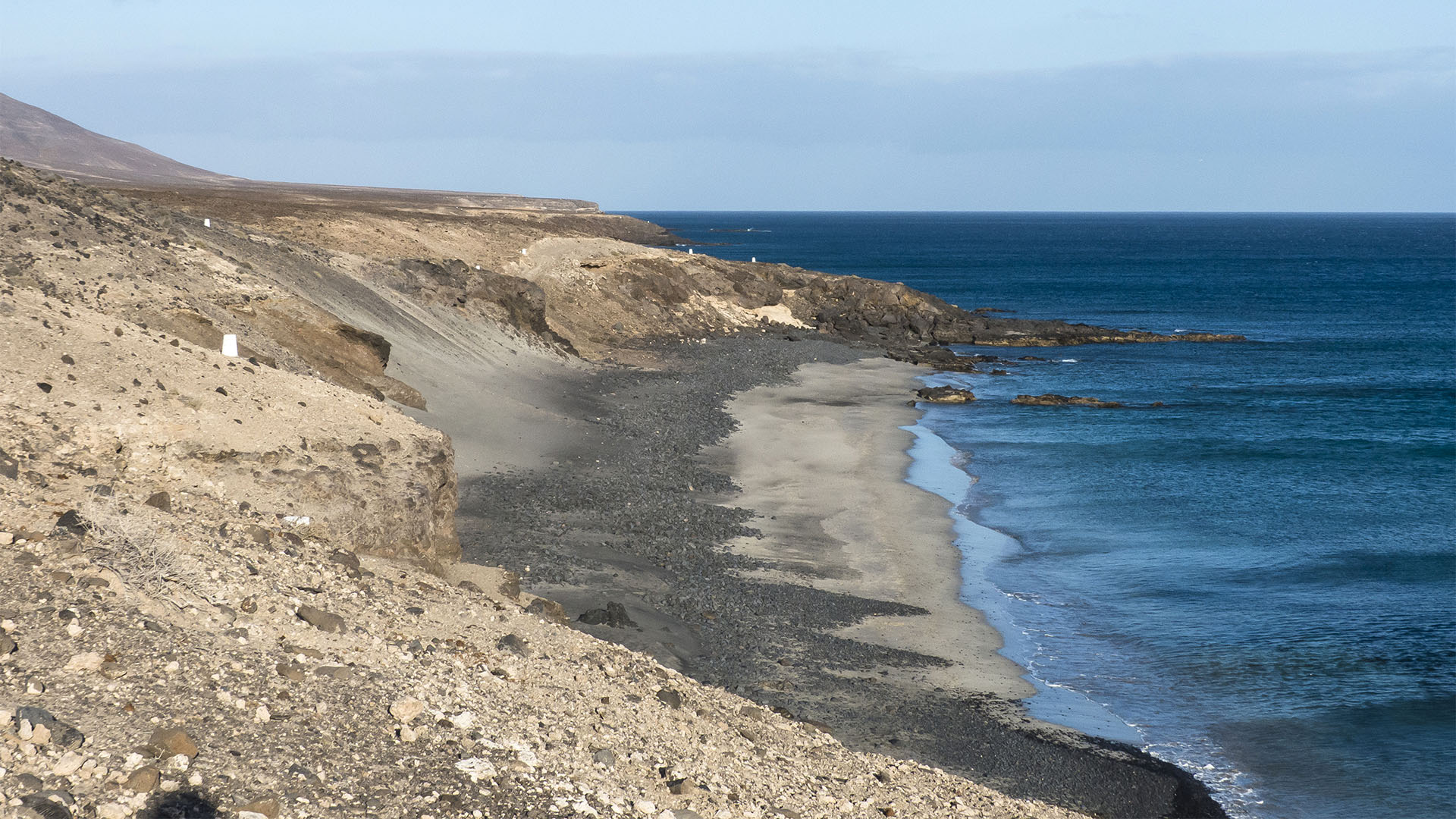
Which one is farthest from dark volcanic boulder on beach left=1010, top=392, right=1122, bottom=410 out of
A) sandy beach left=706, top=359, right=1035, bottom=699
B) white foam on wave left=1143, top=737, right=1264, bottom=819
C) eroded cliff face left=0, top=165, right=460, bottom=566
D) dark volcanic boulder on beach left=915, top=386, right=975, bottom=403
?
eroded cliff face left=0, top=165, right=460, bottom=566

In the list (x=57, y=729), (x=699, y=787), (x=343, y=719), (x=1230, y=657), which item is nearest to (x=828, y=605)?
(x=1230, y=657)

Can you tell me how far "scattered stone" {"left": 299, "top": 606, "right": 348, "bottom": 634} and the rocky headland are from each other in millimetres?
19

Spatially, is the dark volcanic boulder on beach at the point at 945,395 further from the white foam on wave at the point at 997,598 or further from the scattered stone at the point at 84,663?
the scattered stone at the point at 84,663

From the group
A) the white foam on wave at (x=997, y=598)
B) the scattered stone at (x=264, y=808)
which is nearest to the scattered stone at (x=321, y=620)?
the scattered stone at (x=264, y=808)

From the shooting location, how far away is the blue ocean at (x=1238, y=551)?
14.5m

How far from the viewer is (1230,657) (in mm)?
17109

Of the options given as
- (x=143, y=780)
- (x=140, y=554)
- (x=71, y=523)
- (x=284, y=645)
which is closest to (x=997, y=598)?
(x=284, y=645)

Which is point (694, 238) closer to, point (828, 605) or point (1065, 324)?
point (1065, 324)

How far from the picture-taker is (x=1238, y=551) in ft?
76.3

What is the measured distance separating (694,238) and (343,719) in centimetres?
17324

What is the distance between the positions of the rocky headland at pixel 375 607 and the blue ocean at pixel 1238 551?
6.19ft

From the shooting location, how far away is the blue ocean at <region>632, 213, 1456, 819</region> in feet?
47.7

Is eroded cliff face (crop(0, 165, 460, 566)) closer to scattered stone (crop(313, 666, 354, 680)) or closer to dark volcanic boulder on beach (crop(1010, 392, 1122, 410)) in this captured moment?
scattered stone (crop(313, 666, 354, 680))

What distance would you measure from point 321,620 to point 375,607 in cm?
94
